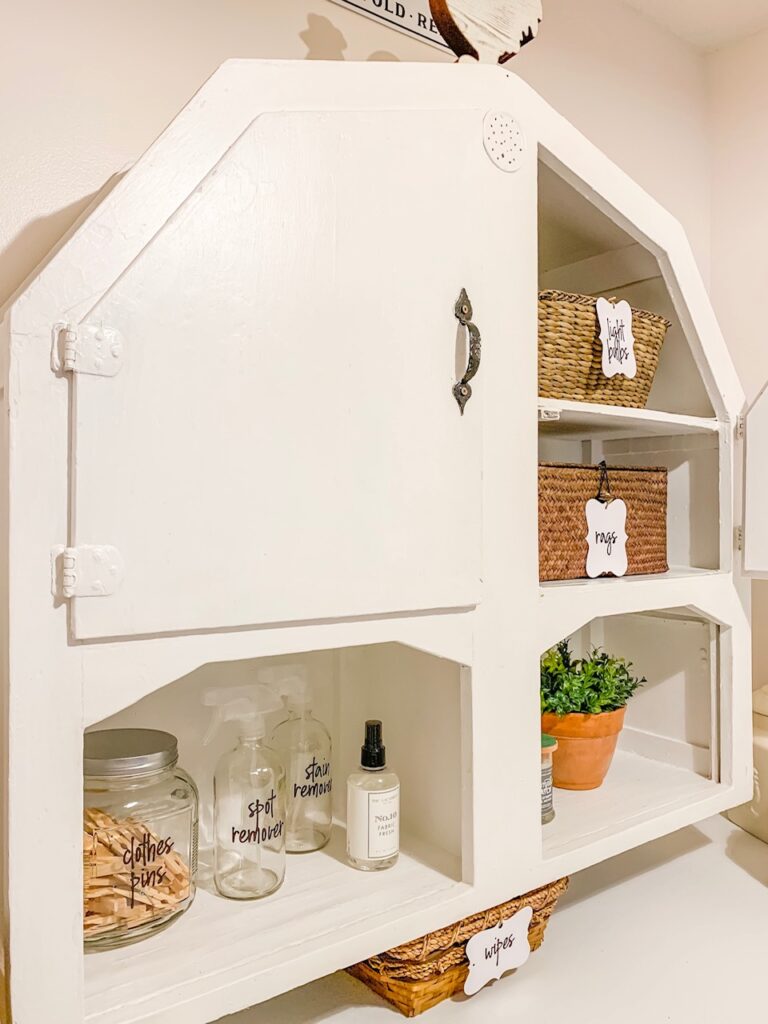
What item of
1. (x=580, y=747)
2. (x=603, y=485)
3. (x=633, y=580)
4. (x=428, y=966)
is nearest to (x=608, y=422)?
(x=603, y=485)

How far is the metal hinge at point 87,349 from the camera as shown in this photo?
0.69m

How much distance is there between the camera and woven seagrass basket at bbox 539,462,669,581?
1.12m

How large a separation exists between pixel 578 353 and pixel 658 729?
0.72 meters

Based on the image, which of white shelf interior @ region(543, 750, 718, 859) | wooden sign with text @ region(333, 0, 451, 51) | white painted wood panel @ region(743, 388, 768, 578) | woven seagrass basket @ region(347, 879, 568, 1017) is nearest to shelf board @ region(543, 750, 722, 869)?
white shelf interior @ region(543, 750, 718, 859)

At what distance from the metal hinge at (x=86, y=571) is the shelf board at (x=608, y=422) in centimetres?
58

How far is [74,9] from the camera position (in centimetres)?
103

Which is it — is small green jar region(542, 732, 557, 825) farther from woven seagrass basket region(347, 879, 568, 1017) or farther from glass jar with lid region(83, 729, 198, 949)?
glass jar with lid region(83, 729, 198, 949)

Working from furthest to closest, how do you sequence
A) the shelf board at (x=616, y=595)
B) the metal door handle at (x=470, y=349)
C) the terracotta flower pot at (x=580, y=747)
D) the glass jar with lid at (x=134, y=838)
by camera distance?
the terracotta flower pot at (x=580, y=747) < the shelf board at (x=616, y=595) < the metal door handle at (x=470, y=349) < the glass jar with lid at (x=134, y=838)

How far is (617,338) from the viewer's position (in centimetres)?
119

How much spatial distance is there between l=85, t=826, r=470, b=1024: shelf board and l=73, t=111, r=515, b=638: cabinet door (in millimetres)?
326

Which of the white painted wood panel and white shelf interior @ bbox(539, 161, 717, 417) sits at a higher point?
white shelf interior @ bbox(539, 161, 717, 417)

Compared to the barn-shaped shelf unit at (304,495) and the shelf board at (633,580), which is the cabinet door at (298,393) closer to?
the barn-shaped shelf unit at (304,495)

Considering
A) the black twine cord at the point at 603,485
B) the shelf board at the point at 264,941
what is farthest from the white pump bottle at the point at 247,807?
the black twine cord at the point at 603,485

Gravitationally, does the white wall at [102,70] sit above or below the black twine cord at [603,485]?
above
